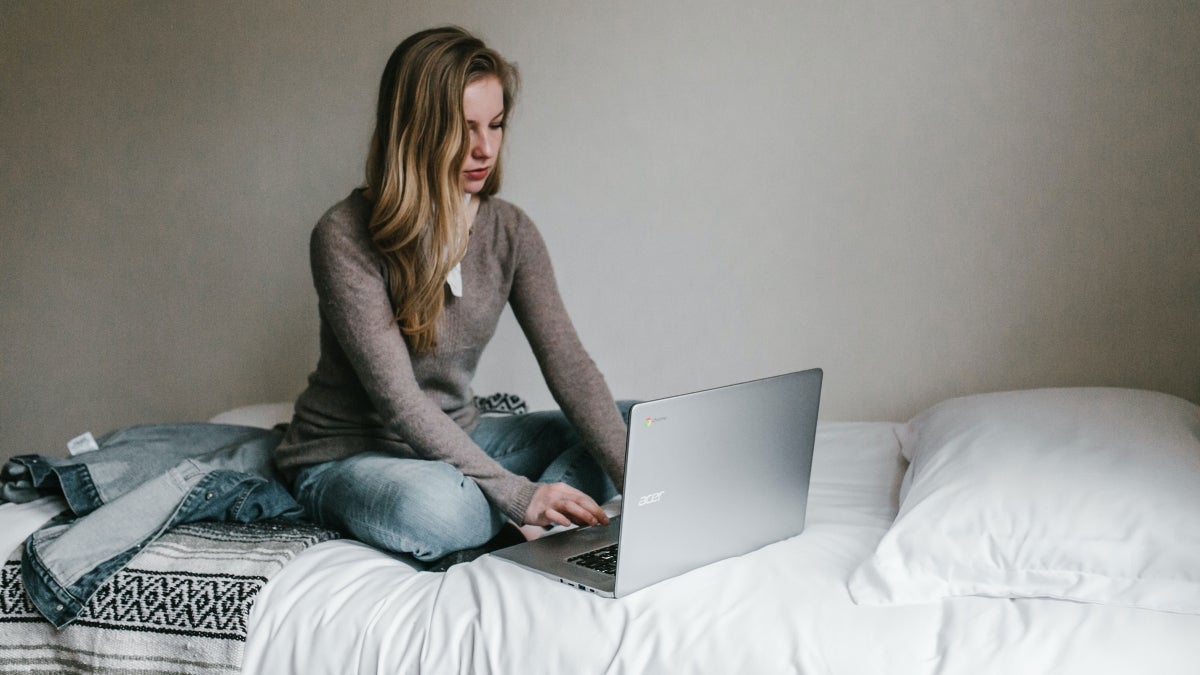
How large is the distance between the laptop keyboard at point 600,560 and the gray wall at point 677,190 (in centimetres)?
92

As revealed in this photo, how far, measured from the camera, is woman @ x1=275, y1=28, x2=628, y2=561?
52.0 inches

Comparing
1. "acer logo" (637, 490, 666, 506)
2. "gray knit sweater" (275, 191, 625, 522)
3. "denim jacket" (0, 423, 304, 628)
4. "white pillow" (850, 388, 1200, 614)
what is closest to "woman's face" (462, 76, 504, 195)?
"gray knit sweater" (275, 191, 625, 522)

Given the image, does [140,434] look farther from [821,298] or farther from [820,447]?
[821,298]

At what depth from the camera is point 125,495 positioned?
4.25ft

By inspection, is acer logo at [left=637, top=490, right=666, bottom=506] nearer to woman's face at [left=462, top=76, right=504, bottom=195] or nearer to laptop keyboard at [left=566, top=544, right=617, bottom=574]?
laptop keyboard at [left=566, top=544, right=617, bottom=574]

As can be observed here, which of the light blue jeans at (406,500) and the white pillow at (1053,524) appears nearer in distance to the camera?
the white pillow at (1053,524)

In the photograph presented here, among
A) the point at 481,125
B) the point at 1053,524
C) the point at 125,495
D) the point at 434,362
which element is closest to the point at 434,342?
the point at 434,362

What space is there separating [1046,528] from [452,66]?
3.26 ft

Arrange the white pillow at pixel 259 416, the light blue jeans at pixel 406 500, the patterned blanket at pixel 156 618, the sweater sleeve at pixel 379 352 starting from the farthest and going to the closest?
the white pillow at pixel 259 416 < the sweater sleeve at pixel 379 352 < the light blue jeans at pixel 406 500 < the patterned blanket at pixel 156 618

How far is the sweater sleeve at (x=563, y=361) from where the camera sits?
5.00 feet

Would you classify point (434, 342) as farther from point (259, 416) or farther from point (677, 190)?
point (677, 190)

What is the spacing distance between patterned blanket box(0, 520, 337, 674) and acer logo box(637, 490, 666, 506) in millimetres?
482

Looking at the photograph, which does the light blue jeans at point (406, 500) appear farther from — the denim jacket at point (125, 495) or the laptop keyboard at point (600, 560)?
the laptop keyboard at point (600, 560)

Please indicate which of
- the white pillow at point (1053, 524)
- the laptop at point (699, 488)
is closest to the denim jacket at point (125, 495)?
the laptop at point (699, 488)
